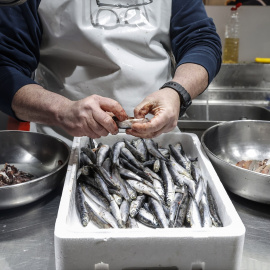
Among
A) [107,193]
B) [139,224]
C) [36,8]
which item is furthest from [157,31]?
[139,224]

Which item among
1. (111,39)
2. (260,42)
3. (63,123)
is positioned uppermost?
(111,39)

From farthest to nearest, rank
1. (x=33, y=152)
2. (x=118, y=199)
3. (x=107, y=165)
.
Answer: (x=33, y=152)
(x=107, y=165)
(x=118, y=199)

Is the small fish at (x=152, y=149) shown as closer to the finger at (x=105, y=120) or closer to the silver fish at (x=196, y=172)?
the silver fish at (x=196, y=172)

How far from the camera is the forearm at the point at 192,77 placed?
5.52 feet

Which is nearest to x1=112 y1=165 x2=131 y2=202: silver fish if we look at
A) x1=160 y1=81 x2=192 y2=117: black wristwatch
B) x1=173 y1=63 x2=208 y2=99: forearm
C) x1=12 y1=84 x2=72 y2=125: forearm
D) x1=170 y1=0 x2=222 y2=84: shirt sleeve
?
x1=12 y1=84 x2=72 y2=125: forearm

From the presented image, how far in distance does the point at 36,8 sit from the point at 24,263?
1.33 m

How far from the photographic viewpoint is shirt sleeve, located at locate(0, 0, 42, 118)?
1.62 metres

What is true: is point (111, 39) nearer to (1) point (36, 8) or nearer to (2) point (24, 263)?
(1) point (36, 8)

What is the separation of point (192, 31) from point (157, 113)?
80 centimetres

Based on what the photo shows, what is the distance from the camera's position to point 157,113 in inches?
54.0

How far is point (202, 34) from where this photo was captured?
1.92m

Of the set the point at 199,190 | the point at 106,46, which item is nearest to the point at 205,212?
the point at 199,190

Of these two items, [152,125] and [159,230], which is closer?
[159,230]

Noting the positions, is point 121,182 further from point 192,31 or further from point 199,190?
point 192,31
